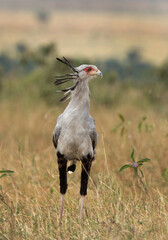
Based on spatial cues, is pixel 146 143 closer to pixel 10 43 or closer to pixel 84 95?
pixel 84 95

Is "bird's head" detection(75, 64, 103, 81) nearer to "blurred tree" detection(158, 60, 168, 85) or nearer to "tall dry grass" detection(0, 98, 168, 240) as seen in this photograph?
"tall dry grass" detection(0, 98, 168, 240)

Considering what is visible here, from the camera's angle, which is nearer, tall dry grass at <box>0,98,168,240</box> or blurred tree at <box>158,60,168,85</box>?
tall dry grass at <box>0,98,168,240</box>

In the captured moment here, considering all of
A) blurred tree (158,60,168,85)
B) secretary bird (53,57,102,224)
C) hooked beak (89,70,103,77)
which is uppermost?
blurred tree (158,60,168,85)

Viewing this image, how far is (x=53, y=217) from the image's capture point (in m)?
3.86

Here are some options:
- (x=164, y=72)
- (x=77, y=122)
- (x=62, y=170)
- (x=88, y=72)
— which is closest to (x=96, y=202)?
(x=62, y=170)

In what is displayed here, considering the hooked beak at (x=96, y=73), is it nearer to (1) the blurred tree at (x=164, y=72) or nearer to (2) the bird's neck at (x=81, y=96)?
(2) the bird's neck at (x=81, y=96)

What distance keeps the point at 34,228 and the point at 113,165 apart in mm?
2275

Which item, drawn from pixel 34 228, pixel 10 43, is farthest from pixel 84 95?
pixel 10 43

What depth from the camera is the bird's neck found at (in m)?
3.45

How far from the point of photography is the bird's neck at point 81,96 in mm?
3445

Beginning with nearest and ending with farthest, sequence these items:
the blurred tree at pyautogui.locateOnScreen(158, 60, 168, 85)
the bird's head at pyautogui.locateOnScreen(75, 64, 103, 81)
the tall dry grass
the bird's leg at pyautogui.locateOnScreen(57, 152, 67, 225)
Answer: the tall dry grass → the bird's head at pyautogui.locateOnScreen(75, 64, 103, 81) → the bird's leg at pyautogui.locateOnScreen(57, 152, 67, 225) → the blurred tree at pyautogui.locateOnScreen(158, 60, 168, 85)

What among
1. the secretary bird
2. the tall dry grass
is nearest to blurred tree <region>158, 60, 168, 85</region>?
the tall dry grass

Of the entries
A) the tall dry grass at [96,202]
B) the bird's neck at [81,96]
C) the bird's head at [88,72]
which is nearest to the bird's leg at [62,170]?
the tall dry grass at [96,202]

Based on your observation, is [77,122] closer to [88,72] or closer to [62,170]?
[88,72]
